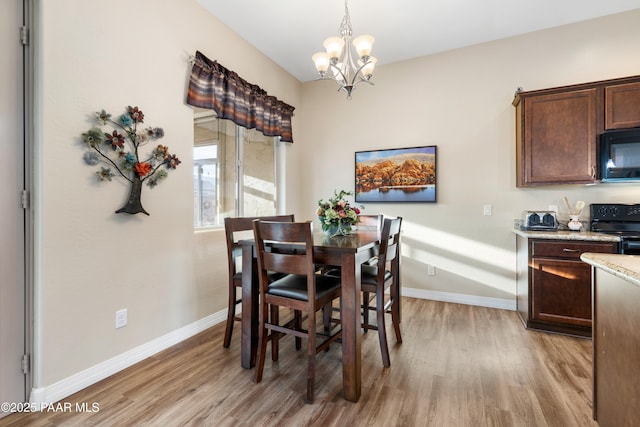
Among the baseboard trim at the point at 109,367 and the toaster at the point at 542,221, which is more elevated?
the toaster at the point at 542,221

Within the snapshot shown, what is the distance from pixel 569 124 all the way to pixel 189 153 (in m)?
3.51

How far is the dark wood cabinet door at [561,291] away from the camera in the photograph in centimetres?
254

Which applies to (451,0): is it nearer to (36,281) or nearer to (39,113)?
(39,113)

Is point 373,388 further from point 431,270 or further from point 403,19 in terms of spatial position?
point 403,19

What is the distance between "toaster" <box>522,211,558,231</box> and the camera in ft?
9.63

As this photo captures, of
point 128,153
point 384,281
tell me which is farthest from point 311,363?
point 128,153

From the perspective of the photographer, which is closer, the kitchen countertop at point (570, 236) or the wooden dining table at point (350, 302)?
the wooden dining table at point (350, 302)

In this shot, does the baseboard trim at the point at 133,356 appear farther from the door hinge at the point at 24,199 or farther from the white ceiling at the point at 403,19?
the white ceiling at the point at 403,19

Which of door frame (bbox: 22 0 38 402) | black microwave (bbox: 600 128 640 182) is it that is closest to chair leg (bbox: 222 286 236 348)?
door frame (bbox: 22 0 38 402)

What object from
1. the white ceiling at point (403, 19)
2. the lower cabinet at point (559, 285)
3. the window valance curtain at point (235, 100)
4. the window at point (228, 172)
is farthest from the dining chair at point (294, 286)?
the white ceiling at point (403, 19)

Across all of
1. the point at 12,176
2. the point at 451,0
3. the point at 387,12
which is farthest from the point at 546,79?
the point at 12,176

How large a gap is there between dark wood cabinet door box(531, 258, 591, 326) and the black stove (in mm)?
624

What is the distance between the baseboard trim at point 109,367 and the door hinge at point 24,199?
105cm

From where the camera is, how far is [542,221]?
9.80 feet
